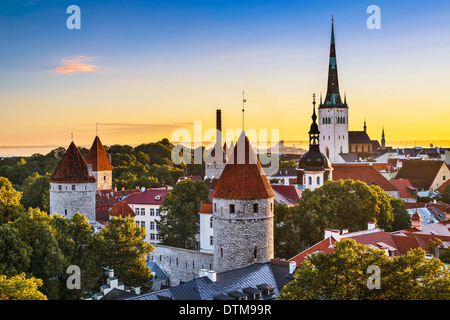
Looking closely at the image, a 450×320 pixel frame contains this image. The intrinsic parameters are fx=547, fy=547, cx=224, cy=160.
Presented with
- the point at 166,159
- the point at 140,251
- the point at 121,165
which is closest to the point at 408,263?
the point at 140,251

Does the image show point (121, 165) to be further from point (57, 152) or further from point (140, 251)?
point (140, 251)

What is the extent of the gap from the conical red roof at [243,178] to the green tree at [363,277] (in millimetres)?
9245

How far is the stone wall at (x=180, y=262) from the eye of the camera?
31.2m

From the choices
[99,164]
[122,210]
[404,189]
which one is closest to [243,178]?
[122,210]

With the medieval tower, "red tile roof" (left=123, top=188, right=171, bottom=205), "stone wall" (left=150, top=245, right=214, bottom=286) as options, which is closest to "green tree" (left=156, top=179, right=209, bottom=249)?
"stone wall" (left=150, top=245, right=214, bottom=286)

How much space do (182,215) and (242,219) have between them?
14.0 metres

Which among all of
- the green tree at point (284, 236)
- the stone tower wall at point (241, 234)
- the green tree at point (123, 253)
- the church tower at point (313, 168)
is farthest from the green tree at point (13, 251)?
the church tower at point (313, 168)

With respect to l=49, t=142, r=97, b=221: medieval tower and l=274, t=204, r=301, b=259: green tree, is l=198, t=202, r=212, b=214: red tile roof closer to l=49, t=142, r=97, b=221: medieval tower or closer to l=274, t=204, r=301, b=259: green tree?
l=274, t=204, r=301, b=259: green tree

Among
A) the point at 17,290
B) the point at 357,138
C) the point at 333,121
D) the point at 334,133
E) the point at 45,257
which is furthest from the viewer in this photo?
the point at 357,138

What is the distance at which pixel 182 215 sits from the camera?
39000 millimetres

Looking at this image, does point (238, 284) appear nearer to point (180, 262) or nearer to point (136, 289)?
point (136, 289)

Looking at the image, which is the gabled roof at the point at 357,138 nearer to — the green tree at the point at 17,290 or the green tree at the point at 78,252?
the green tree at the point at 78,252

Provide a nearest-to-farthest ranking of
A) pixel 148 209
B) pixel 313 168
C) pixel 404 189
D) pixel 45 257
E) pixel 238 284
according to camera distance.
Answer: pixel 238 284, pixel 45 257, pixel 148 209, pixel 313 168, pixel 404 189

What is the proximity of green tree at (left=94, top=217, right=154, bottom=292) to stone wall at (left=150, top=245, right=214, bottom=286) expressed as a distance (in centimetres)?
461
